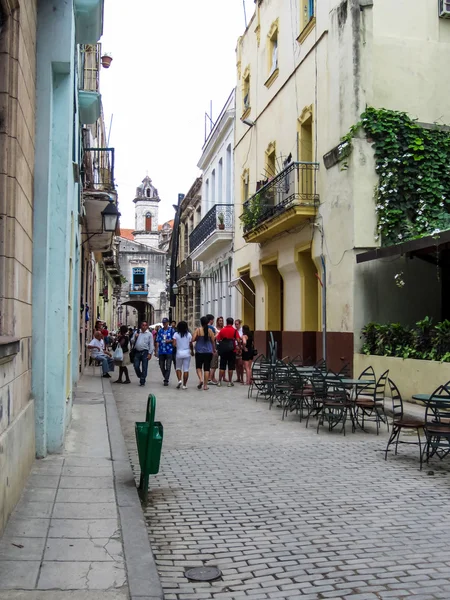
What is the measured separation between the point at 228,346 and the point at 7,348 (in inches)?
470

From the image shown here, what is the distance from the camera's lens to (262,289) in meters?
22.5

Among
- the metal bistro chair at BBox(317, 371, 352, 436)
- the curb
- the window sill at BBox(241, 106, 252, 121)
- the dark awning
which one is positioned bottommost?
the curb

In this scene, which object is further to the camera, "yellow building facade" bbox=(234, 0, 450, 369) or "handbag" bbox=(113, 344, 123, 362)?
"handbag" bbox=(113, 344, 123, 362)

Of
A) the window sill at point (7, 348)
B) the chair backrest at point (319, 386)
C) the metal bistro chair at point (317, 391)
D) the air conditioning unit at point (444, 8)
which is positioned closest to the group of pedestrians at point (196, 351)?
the metal bistro chair at point (317, 391)

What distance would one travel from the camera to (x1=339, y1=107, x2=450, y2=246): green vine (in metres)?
14.4

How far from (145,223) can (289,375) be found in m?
79.9

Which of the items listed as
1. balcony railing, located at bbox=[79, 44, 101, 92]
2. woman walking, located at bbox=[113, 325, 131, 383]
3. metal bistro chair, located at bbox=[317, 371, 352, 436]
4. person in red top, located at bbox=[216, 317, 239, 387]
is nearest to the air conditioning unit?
balcony railing, located at bbox=[79, 44, 101, 92]

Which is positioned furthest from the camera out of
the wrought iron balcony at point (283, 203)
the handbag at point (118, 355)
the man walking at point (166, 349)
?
the handbag at point (118, 355)

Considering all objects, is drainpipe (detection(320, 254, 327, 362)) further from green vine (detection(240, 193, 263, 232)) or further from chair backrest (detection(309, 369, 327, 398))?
chair backrest (detection(309, 369, 327, 398))

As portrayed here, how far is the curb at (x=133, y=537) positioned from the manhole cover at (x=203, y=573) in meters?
0.26

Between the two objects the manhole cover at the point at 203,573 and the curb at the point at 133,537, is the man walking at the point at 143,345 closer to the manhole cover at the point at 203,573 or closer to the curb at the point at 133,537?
the curb at the point at 133,537

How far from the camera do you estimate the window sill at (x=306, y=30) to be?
17.3m

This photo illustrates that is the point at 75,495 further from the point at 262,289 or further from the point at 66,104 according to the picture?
the point at 262,289

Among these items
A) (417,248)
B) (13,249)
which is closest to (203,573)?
(13,249)
